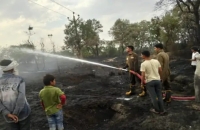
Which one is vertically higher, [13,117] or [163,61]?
[163,61]

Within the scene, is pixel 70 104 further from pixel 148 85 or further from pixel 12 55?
pixel 12 55

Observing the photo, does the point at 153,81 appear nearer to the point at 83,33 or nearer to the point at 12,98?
the point at 12,98

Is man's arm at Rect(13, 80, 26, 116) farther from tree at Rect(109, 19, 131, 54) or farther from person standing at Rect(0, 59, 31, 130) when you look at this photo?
tree at Rect(109, 19, 131, 54)

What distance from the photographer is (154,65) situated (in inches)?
240

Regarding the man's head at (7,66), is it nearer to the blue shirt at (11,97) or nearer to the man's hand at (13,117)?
the blue shirt at (11,97)

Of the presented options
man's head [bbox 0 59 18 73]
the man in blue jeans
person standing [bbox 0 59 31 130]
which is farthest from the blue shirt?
the man in blue jeans

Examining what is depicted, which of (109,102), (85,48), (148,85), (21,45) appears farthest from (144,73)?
(85,48)

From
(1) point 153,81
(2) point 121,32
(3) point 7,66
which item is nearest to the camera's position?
(3) point 7,66

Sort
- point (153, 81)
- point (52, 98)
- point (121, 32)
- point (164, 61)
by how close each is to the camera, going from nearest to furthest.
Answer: point (52, 98) < point (153, 81) < point (164, 61) < point (121, 32)

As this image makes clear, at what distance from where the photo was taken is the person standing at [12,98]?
3547mm

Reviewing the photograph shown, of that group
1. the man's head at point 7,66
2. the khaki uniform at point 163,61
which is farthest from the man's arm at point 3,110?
the khaki uniform at point 163,61

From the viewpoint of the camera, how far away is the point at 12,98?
3.55 metres

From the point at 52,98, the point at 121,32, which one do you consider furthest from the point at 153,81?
the point at 121,32

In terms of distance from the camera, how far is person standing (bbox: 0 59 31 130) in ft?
11.6
